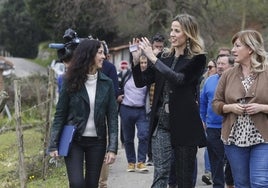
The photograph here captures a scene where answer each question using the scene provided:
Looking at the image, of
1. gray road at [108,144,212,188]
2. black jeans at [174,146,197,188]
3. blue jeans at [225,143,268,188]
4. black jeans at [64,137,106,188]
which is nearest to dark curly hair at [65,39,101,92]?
black jeans at [64,137,106,188]

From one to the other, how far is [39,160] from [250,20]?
20795 mm

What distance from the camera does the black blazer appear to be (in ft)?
17.0

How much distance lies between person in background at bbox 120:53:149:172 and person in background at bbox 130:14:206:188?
11.5 ft

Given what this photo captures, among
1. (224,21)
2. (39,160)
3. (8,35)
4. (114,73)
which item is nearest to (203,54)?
(114,73)

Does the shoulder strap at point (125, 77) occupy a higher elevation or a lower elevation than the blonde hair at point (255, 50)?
lower

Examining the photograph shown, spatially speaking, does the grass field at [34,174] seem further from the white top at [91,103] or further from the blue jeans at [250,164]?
the blue jeans at [250,164]

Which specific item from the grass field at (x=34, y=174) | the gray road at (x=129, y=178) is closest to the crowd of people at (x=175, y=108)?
the gray road at (x=129, y=178)

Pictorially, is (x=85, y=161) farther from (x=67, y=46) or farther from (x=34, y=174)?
(x=34, y=174)

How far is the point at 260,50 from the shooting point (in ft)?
17.0

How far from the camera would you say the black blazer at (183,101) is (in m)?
5.18

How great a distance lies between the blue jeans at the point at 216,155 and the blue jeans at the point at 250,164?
62.2 inches

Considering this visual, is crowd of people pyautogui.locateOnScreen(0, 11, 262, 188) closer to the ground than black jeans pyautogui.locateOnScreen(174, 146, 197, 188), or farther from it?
farther from it

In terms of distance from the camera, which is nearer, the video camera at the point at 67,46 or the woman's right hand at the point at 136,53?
the woman's right hand at the point at 136,53

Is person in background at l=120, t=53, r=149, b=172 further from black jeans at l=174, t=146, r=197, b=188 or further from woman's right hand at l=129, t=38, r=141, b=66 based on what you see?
black jeans at l=174, t=146, r=197, b=188
